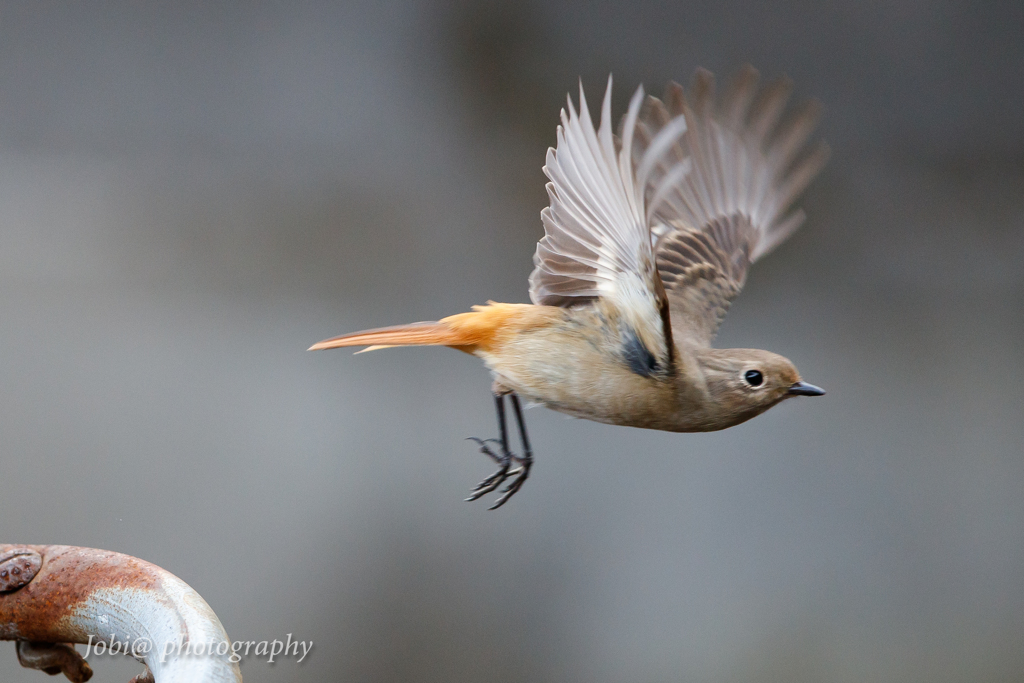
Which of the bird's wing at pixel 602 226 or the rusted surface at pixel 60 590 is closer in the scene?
the rusted surface at pixel 60 590

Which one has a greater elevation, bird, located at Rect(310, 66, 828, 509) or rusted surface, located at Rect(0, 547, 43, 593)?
bird, located at Rect(310, 66, 828, 509)

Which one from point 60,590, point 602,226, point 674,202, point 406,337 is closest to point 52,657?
point 60,590

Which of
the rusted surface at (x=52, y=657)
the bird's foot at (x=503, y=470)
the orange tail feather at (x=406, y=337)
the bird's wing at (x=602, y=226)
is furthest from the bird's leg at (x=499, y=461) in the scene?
the rusted surface at (x=52, y=657)

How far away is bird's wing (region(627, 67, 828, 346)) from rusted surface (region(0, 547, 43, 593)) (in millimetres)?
873

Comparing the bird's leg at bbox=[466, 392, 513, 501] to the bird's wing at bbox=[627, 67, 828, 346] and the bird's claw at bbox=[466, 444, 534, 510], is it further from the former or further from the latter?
the bird's wing at bbox=[627, 67, 828, 346]

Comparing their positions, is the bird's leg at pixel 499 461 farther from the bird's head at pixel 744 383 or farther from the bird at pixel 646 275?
the bird's head at pixel 744 383

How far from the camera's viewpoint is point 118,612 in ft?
2.38

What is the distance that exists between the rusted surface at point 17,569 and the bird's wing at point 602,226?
0.64m

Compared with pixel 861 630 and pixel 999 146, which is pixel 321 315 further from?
pixel 999 146

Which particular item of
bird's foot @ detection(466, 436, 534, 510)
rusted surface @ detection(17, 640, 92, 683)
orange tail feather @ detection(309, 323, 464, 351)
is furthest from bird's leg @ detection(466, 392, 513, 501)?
rusted surface @ detection(17, 640, 92, 683)

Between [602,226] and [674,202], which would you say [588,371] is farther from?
[674,202]

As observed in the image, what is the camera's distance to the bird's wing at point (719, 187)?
141cm

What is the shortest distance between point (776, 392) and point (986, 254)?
1853 mm

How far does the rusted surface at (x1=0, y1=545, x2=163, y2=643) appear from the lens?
2.44ft
